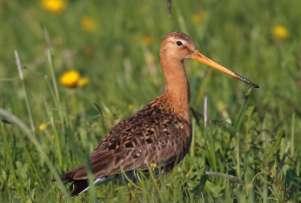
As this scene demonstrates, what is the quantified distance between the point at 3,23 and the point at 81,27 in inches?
41.2

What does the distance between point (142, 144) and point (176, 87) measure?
2.64 feet

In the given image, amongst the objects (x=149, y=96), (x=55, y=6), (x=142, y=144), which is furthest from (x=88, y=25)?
(x=142, y=144)

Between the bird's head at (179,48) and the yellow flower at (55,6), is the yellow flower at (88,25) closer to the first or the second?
the yellow flower at (55,6)

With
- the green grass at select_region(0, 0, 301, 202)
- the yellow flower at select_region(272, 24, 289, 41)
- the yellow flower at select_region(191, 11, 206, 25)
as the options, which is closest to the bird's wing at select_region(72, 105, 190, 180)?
the green grass at select_region(0, 0, 301, 202)

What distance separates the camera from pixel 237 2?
13.3 m

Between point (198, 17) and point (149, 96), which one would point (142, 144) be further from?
point (198, 17)

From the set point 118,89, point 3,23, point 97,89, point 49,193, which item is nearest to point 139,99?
point 118,89

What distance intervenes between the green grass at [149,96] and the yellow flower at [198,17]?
0.08 metres

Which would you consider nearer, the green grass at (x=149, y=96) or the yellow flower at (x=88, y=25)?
the green grass at (x=149, y=96)

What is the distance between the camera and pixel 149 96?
1036 cm

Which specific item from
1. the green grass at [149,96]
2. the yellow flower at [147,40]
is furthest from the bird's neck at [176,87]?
the yellow flower at [147,40]

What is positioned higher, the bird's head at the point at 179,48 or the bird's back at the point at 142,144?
the bird's head at the point at 179,48

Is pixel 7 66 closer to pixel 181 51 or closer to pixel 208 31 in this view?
pixel 208 31

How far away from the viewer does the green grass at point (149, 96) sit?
7.22m
